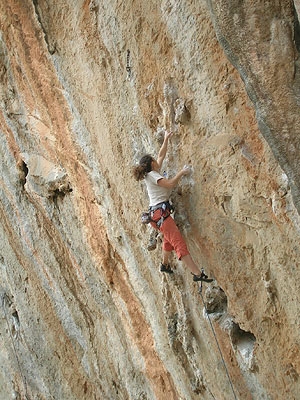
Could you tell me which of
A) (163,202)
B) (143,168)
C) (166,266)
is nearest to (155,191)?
(163,202)

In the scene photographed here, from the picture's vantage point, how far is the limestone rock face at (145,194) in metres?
4.86

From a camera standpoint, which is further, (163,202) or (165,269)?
(165,269)

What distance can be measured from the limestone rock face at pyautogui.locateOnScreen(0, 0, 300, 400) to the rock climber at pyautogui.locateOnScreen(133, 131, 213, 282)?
0.16 m

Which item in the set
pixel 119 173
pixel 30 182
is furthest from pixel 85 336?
pixel 119 173

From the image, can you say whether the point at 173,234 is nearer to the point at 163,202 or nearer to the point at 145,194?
the point at 163,202

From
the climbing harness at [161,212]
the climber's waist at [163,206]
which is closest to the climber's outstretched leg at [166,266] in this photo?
the climbing harness at [161,212]

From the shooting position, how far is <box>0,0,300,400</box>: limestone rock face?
4859 millimetres

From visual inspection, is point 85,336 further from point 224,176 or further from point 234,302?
point 224,176

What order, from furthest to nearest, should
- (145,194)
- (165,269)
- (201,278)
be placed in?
(145,194) → (165,269) → (201,278)

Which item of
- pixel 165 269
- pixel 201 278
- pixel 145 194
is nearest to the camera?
pixel 201 278

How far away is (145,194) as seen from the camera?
21.5ft

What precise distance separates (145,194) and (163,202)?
0.71 metres

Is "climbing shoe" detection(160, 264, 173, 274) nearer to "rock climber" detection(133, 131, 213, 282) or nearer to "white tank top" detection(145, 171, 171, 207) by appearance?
"rock climber" detection(133, 131, 213, 282)

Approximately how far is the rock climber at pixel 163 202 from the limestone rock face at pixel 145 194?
0.53 ft
